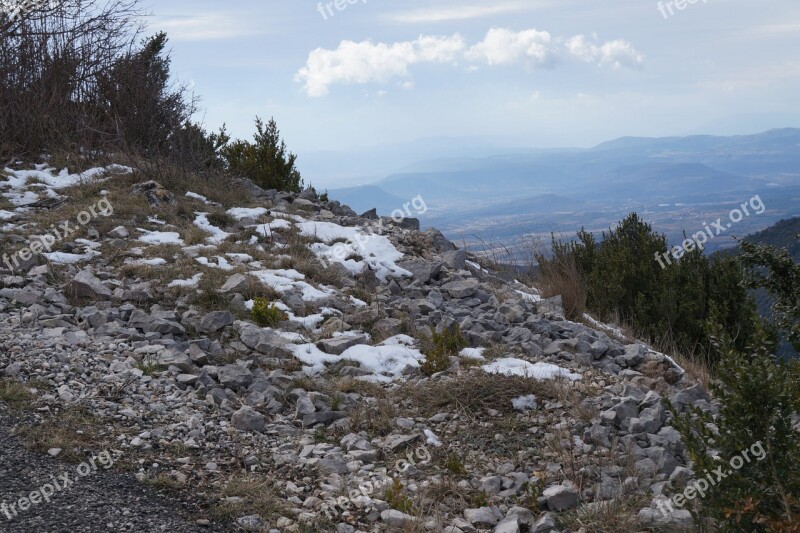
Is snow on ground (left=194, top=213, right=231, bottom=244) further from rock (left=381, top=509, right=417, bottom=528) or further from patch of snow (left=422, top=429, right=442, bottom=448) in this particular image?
rock (left=381, top=509, right=417, bottom=528)

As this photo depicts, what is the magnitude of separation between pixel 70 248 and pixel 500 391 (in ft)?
17.2

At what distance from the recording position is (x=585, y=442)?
400 centimetres

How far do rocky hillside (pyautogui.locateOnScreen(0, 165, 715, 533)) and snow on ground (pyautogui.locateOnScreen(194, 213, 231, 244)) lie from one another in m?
0.06

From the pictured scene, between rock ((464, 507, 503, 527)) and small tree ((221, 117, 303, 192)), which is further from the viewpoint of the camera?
small tree ((221, 117, 303, 192))

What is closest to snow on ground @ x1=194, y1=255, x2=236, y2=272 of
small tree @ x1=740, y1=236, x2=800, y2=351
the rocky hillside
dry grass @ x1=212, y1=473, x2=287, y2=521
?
the rocky hillside

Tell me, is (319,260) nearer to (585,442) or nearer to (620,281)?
(620,281)

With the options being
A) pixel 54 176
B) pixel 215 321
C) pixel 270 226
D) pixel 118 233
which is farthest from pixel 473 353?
pixel 54 176

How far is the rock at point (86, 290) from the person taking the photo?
607 cm

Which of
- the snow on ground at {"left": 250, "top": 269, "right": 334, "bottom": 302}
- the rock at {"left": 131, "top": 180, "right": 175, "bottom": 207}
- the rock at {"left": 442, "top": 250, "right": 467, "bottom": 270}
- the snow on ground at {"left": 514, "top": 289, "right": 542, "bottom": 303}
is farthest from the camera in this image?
the rock at {"left": 131, "top": 180, "right": 175, "bottom": 207}

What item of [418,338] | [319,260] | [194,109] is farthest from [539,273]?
[194,109]

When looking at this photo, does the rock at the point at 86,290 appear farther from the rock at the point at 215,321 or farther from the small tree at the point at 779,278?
the small tree at the point at 779,278

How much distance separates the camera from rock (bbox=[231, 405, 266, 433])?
421 centimetres

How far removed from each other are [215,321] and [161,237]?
2.80 m

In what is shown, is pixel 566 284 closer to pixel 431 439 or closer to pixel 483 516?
pixel 431 439
